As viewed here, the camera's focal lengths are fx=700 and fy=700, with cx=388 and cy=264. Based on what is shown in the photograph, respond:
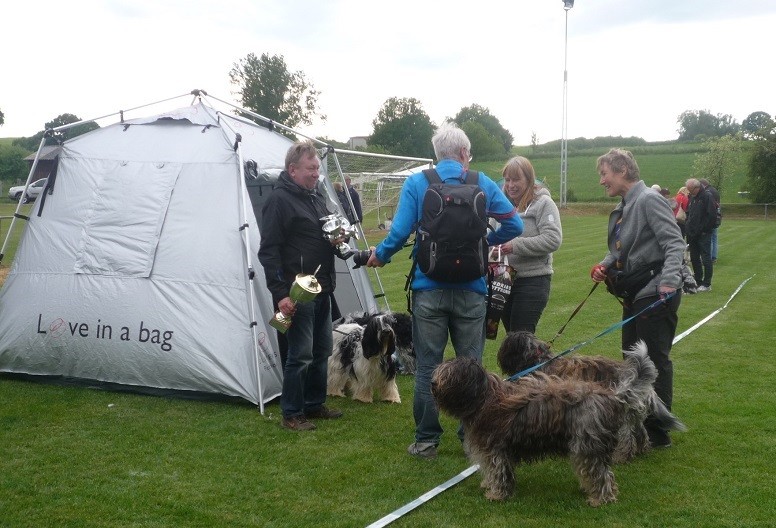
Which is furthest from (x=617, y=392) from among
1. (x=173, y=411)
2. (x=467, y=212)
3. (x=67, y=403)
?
(x=67, y=403)

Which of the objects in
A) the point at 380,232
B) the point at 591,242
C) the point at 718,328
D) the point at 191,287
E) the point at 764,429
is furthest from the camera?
the point at 380,232

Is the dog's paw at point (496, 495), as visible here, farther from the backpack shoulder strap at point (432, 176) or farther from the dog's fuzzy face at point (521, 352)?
the backpack shoulder strap at point (432, 176)

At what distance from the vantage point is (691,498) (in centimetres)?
361

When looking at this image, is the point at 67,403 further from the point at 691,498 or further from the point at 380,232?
the point at 380,232

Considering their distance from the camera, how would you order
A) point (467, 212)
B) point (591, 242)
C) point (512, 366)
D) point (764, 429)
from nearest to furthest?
point (467, 212)
point (512, 366)
point (764, 429)
point (591, 242)

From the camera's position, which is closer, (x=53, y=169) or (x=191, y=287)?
(x=191, y=287)

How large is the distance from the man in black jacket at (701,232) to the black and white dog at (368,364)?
24.1 ft

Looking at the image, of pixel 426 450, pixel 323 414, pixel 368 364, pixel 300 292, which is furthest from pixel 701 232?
pixel 300 292

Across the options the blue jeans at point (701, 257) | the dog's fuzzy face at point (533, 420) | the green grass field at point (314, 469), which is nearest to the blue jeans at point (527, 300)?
the green grass field at point (314, 469)

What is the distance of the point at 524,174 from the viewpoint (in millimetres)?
4723

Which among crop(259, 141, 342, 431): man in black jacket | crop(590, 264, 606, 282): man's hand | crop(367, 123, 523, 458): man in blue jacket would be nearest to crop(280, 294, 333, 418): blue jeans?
crop(259, 141, 342, 431): man in black jacket

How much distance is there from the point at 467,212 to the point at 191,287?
8.63 feet

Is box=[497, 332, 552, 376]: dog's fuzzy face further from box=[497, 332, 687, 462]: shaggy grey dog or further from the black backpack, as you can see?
the black backpack

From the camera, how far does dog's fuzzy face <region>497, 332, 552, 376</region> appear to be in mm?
4223
